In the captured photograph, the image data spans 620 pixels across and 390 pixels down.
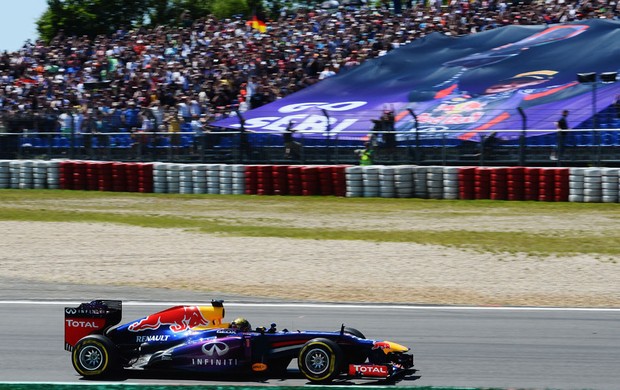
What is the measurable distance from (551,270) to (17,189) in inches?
659

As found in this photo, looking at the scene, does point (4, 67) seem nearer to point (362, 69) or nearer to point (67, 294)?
point (362, 69)

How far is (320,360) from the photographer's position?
6.49m

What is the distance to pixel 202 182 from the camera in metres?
22.5

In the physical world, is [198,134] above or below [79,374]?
above

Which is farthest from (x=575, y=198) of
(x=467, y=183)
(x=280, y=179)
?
(x=280, y=179)

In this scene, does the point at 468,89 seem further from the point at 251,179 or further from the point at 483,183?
the point at 251,179

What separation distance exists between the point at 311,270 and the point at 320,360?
585 cm

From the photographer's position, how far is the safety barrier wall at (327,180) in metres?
19.0

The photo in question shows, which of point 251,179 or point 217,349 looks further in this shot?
point 251,179

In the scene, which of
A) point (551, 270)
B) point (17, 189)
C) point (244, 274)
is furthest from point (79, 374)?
point (17, 189)

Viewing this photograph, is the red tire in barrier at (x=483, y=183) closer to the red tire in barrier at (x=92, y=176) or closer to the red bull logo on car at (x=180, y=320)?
the red tire in barrier at (x=92, y=176)

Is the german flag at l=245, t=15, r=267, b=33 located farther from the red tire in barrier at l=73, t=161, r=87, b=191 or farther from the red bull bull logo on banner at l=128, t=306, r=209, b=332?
the red bull bull logo on banner at l=128, t=306, r=209, b=332

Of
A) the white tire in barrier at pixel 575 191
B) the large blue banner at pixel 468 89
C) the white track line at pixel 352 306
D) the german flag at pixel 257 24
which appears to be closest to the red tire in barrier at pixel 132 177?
the large blue banner at pixel 468 89

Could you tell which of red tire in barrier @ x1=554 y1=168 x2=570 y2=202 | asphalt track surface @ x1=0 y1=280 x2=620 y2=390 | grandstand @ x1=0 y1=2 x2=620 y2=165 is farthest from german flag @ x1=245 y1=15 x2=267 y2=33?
asphalt track surface @ x1=0 y1=280 x2=620 y2=390
